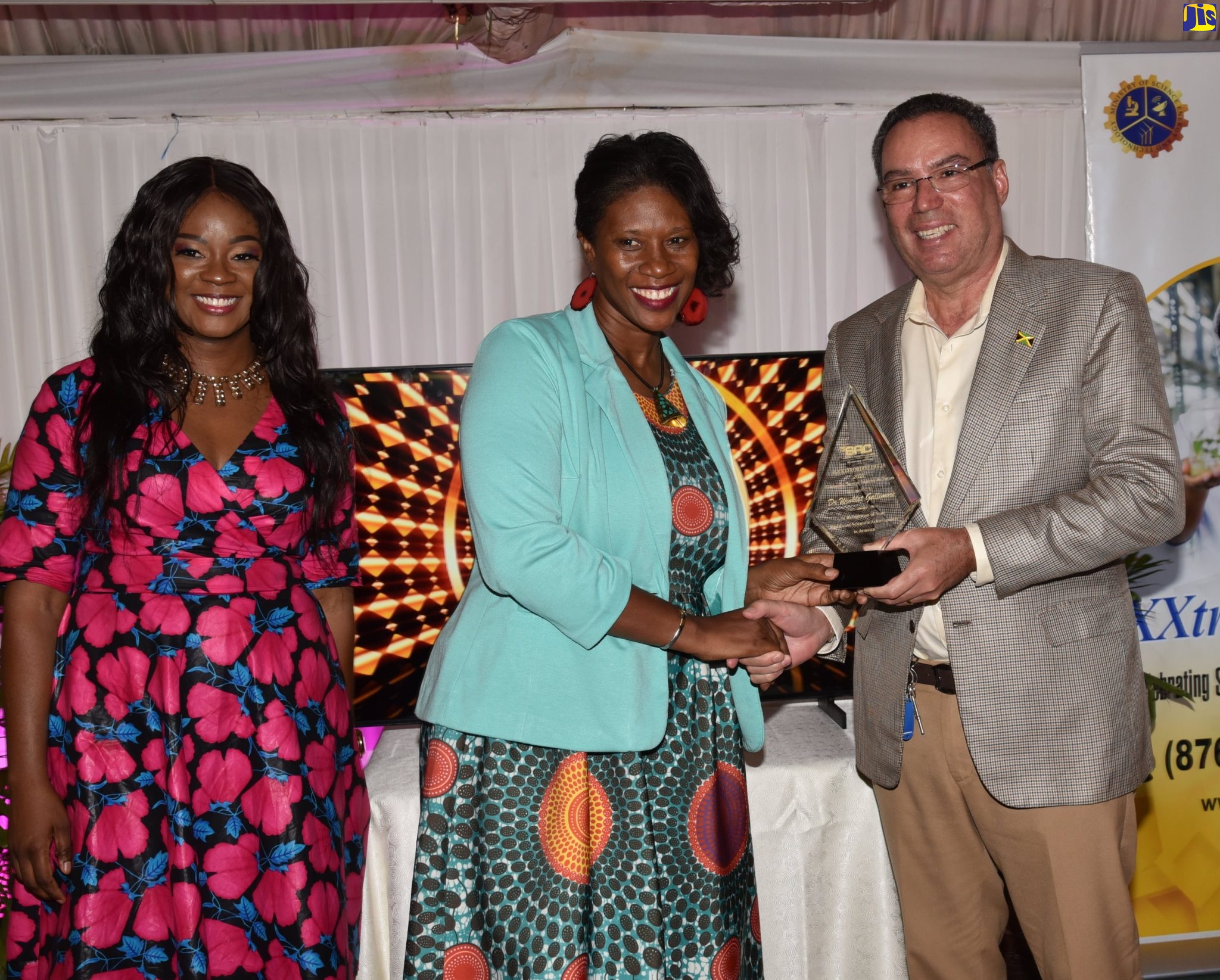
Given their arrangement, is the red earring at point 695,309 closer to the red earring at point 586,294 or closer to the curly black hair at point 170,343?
the red earring at point 586,294

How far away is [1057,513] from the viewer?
2.01 metres

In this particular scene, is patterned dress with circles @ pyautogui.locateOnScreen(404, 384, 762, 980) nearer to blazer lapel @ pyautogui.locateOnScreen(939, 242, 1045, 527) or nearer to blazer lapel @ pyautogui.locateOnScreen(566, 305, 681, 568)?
blazer lapel @ pyautogui.locateOnScreen(566, 305, 681, 568)

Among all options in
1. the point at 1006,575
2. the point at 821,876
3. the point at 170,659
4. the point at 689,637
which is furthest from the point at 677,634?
the point at 821,876

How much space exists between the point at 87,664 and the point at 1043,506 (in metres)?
1.82

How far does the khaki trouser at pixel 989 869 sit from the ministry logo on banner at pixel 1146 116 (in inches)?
85.1

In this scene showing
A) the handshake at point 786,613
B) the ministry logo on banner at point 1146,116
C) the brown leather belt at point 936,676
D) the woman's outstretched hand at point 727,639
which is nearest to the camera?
the woman's outstretched hand at point 727,639

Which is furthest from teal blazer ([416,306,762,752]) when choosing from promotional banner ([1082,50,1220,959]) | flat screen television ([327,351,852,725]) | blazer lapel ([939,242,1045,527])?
promotional banner ([1082,50,1220,959])

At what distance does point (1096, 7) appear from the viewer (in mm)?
3992

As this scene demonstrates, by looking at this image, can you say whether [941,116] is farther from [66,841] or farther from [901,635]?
[66,841]

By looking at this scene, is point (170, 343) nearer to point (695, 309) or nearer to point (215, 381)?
point (215, 381)

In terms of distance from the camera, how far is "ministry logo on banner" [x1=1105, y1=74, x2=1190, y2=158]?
3.35 m

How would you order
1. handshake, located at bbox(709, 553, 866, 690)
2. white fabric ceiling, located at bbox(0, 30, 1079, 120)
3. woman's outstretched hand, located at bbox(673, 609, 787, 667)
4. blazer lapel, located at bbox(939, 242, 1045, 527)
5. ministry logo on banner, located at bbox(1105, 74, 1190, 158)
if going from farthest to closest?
1. white fabric ceiling, located at bbox(0, 30, 1079, 120)
2. ministry logo on banner, located at bbox(1105, 74, 1190, 158)
3. blazer lapel, located at bbox(939, 242, 1045, 527)
4. handshake, located at bbox(709, 553, 866, 690)
5. woman's outstretched hand, located at bbox(673, 609, 787, 667)

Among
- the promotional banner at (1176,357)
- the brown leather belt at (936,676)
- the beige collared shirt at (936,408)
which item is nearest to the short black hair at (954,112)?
the beige collared shirt at (936,408)

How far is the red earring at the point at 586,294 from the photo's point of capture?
2.11 metres
